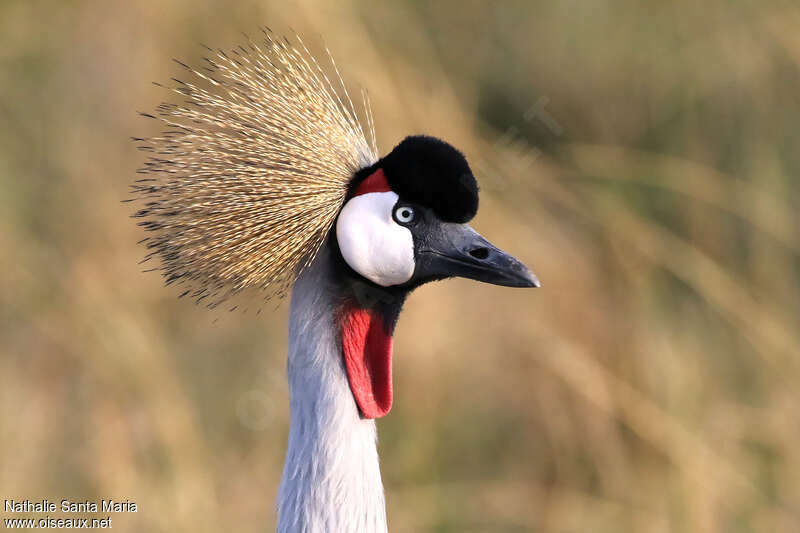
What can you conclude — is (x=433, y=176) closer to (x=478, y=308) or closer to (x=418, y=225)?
(x=418, y=225)

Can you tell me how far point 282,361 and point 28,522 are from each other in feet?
2.51

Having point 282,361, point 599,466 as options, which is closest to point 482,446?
point 599,466

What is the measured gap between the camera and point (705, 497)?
7.93 ft

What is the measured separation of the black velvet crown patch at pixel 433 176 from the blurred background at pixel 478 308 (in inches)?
34.2

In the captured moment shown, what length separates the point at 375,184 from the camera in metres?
1.29

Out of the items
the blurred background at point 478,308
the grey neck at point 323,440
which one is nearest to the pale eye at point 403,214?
the grey neck at point 323,440

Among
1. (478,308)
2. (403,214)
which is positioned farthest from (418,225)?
(478,308)

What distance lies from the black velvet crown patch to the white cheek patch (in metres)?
0.03

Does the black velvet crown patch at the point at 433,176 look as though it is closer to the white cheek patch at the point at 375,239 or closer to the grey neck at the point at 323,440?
the white cheek patch at the point at 375,239

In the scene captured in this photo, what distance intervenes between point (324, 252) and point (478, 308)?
1.66 m

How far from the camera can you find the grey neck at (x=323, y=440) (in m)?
1.25

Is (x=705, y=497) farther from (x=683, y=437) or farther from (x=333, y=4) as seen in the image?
(x=333, y=4)

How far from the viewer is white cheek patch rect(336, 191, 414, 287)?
4.13 ft

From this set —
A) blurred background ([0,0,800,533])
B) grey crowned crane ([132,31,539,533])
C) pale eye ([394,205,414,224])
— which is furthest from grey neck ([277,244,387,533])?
blurred background ([0,0,800,533])
